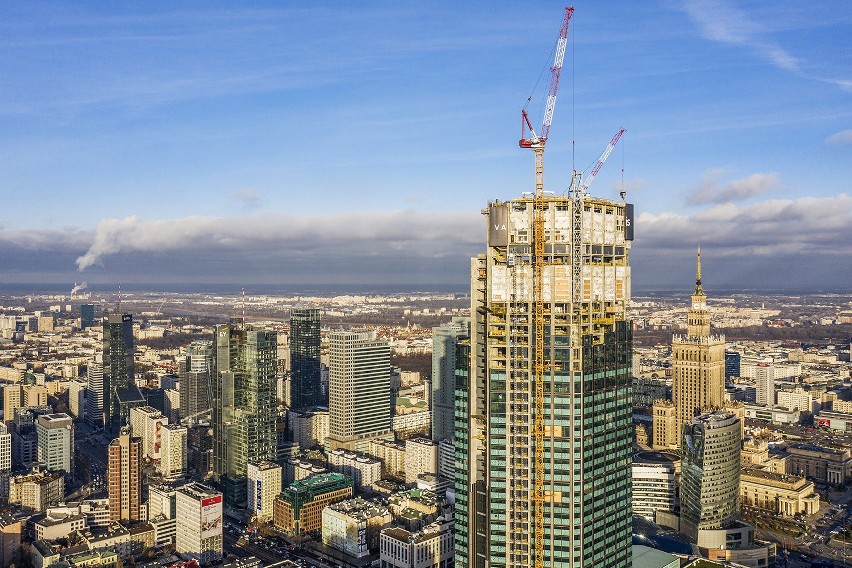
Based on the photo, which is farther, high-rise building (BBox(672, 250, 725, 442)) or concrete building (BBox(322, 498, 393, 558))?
high-rise building (BBox(672, 250, 725, 442))

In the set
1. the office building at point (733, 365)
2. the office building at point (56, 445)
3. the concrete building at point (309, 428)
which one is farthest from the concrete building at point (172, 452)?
the office building at point (733, 365)

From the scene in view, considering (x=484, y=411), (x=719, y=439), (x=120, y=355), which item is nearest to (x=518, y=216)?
(x=484, y=411)

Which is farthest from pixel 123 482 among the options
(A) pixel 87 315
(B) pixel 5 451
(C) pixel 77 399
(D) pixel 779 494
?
(A) pixel 87 315

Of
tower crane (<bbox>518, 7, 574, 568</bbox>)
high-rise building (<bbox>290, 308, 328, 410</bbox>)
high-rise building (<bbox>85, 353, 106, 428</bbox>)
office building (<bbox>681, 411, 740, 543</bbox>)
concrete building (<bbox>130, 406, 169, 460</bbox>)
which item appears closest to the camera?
tower crane (<bbox>518, 7, 574, 568</bbox>)

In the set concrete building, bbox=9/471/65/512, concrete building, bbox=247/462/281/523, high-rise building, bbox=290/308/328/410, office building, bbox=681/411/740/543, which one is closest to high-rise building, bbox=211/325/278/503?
concrete building, bbox=247/462/281/523

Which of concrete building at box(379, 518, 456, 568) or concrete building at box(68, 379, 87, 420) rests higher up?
concrete building at box(68, 379, 87, 420)

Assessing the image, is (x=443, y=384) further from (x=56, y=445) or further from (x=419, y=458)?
(x=56, y=445)

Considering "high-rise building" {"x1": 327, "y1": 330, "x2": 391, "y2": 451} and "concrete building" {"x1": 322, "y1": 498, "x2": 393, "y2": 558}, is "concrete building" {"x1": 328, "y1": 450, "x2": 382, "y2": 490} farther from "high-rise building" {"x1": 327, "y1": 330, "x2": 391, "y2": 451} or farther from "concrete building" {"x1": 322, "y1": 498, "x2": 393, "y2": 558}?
"concrete building" {"x1": 322, "y1": 498, "x2": 393, "y2": 558}

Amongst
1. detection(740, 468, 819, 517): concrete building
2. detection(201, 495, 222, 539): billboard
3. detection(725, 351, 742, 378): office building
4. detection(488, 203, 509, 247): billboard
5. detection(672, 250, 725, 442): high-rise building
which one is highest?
detection(488, 203, 509, 247): billboard
